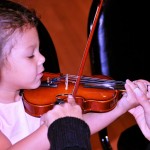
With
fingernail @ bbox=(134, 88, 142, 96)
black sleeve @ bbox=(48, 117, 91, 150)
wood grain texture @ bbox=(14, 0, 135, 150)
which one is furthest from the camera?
wood grain texture @ bbox=(14, 0, 135, 150)

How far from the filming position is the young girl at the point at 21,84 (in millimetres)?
1016

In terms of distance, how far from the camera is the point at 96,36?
1.34m

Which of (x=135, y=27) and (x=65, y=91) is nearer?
(x=65, y=91)

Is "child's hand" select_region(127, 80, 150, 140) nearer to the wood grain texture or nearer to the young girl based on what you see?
the young girl

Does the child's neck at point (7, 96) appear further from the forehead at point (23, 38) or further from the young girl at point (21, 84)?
the forehead at point (23, 38)

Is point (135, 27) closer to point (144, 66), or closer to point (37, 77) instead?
point (144, 66)

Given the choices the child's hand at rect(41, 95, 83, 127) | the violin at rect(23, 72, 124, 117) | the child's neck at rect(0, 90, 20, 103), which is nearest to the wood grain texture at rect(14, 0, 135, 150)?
the violin at rect(23, 72, 124, 117)

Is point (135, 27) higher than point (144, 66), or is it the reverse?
point (135, 27)

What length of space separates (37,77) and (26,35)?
0.47 ft

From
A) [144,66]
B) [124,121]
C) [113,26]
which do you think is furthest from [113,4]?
[124,121]

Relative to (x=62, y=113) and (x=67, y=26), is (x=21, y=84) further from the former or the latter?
(x=67, y=26)

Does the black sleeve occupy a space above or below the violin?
above

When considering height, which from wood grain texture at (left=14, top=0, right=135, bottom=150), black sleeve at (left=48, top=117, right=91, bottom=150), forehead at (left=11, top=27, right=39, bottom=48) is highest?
forehead at (left=11, top=27, right=39, bottom=48)

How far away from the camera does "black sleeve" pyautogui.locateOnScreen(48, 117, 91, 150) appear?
839 millimetres
